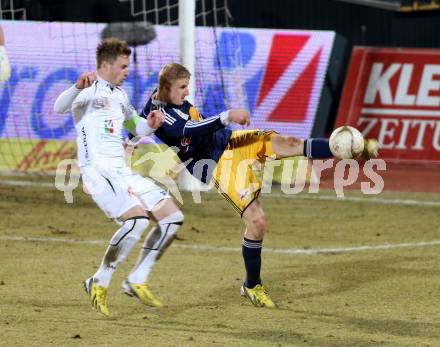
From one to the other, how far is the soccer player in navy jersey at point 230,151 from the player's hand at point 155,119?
1.26 feet

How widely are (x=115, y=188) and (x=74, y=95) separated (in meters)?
0.79

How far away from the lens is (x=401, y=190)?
16.3 metres

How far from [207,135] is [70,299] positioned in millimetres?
1798

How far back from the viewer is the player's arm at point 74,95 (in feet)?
27.2

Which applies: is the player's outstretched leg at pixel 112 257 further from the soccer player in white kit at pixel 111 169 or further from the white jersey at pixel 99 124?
the white jersey at pixel 99 124

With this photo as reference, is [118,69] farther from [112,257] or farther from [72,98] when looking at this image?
[112,257]

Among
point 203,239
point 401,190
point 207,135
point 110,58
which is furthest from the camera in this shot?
point 401,190

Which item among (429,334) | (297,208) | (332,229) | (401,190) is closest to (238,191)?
(429,334)

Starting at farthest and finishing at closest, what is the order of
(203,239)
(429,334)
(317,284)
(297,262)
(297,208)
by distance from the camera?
(297,208) → (203,239) → (297,262) → (317,284) → (429,334)

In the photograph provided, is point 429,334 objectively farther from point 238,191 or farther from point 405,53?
point 405,53

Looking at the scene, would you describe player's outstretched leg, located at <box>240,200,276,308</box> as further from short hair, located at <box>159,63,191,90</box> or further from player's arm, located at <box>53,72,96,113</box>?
player's arm, located at <box>53,72,96,113</box>

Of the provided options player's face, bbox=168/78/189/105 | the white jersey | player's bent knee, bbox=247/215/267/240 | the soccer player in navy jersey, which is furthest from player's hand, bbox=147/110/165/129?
player's bent knee, bbox=247/215/267/240

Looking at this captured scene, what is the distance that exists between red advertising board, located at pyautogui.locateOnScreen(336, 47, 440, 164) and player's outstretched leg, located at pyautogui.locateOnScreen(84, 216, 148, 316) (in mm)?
9406

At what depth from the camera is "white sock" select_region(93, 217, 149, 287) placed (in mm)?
8305
